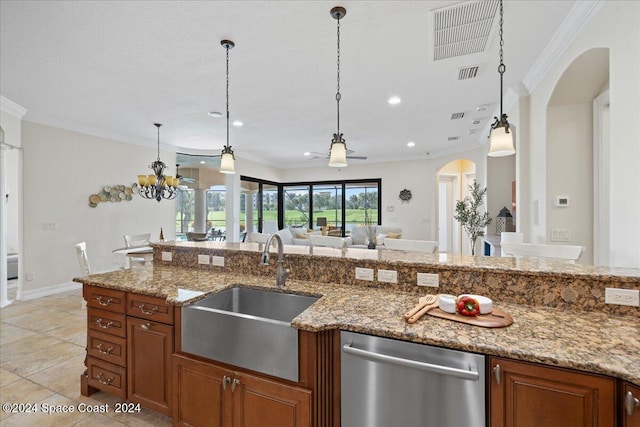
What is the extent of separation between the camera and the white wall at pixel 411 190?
751 centimetres

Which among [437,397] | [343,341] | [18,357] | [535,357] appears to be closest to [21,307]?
[18,357]

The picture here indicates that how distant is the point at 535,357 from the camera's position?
3.23 feet

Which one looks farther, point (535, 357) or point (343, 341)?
point (343, 341)

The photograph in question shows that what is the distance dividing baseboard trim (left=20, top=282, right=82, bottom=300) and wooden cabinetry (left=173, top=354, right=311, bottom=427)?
4377 mm

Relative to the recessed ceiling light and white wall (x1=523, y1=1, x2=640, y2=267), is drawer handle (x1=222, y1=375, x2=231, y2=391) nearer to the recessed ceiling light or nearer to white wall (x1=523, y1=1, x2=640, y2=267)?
white wall (x1=523, y1=1, x2=640, y2=267)

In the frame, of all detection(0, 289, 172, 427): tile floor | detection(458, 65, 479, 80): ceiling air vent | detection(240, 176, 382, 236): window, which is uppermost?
detection(458, 65, 479, 80): ceiling air vent

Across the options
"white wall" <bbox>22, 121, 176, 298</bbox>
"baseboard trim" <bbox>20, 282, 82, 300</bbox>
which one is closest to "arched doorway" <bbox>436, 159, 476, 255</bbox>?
"white wall" <bbox>22, 121, 176, 298</bbox>

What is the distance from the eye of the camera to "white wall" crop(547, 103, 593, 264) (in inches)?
110

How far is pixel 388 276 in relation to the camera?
1.78m

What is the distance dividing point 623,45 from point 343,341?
8.21ft

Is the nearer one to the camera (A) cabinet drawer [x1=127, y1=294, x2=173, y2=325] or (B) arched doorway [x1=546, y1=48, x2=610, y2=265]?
(A) cabinet drawer [x1=127, y1=294, x2=173, y2=325]

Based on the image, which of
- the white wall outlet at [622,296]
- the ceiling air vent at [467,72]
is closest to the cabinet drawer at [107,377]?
the white wall outlet at [622,296]

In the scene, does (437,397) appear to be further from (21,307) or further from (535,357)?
(21,307)

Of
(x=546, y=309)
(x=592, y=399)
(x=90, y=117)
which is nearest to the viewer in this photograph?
(x=592, y=399)
